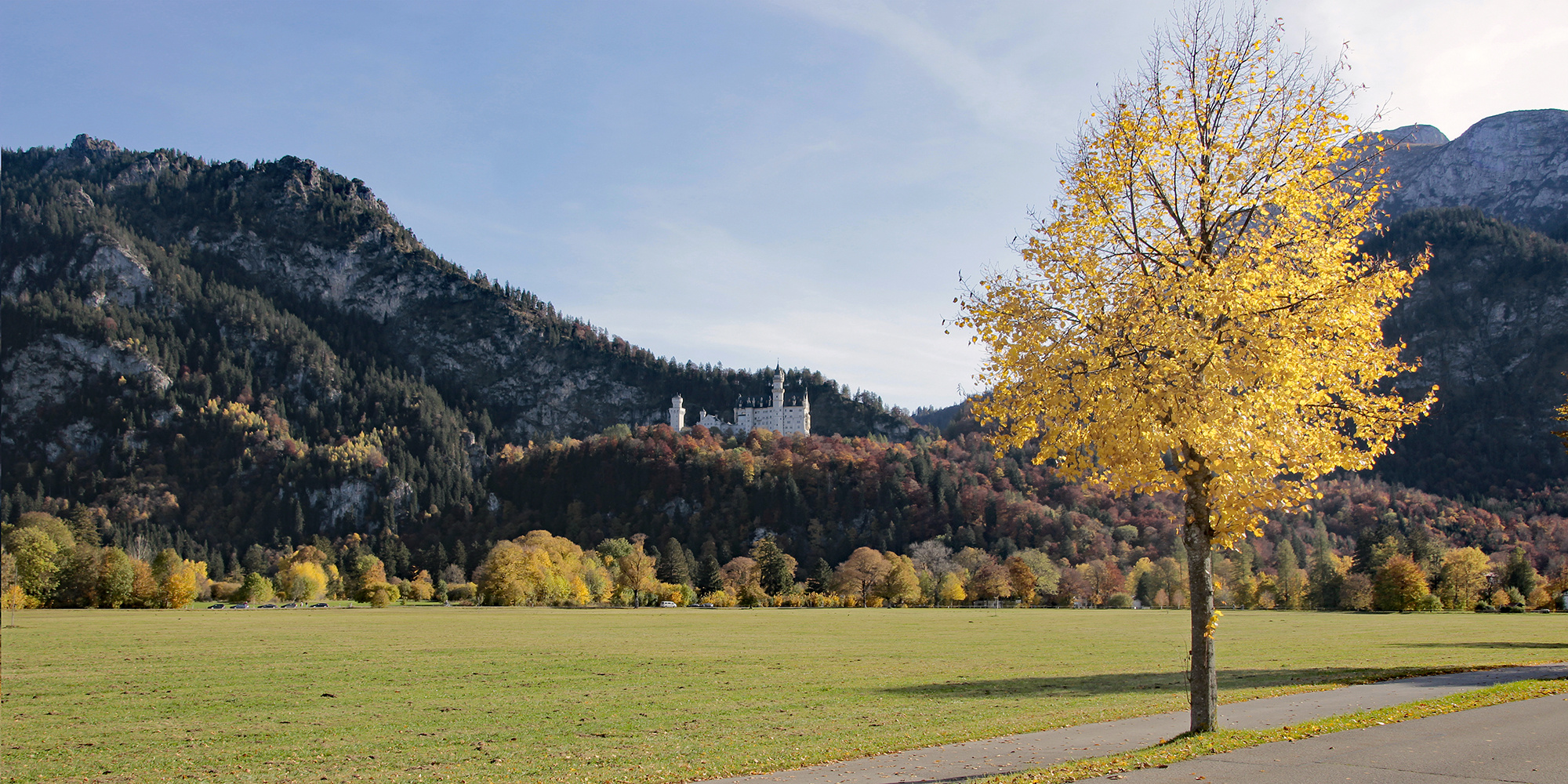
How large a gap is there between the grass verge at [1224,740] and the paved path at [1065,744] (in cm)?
83

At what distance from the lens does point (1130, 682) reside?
2755 cm

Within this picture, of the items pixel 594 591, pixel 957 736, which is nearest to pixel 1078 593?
pixel 594 591

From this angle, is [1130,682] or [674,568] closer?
[1130,682]

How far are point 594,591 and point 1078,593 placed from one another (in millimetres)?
72236

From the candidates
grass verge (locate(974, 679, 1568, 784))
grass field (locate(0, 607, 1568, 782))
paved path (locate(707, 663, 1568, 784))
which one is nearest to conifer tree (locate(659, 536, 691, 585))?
grass field (locate(0, 607, 1568, 782))

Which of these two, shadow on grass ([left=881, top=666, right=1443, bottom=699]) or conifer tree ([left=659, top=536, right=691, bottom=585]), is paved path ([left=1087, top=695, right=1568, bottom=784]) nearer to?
shadow on grass ([left=881, top=666, right=1443, bottom=699])

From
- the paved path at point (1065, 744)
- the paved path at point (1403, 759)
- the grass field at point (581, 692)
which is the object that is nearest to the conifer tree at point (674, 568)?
the grass field at point (581, 692)

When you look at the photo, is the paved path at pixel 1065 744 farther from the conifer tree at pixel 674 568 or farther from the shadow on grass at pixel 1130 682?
the conifer tree at pixel 674 568

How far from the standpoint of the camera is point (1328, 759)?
40.5 feet

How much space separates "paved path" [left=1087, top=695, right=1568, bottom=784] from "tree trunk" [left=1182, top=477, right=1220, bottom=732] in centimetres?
95

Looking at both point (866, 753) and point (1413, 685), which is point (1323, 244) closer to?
point (866, 753)

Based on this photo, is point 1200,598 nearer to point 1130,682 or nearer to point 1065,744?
point 1065,744

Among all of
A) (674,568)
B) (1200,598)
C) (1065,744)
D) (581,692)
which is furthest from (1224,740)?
(674,568)

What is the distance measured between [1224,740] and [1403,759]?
7.27ft
